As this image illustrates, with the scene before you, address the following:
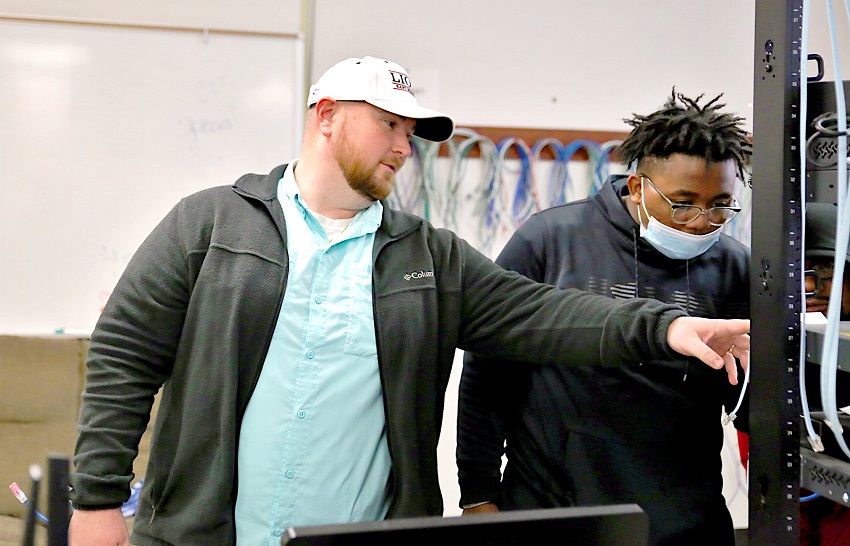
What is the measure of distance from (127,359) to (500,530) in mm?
945

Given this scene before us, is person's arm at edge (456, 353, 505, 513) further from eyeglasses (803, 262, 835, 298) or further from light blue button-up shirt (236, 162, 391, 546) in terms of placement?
eyeglasses (803, 262, 835, 298)

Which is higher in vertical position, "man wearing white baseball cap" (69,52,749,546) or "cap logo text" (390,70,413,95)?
"cap logo text" (390,70,413,95)

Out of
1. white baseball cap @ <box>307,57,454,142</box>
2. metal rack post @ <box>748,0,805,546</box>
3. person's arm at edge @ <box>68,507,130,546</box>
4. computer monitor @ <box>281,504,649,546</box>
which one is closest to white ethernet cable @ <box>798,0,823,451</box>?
metal rack post @ <box>748,0,805,546</box>

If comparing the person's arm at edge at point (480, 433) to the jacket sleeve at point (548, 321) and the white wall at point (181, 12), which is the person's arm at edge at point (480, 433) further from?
the white wall at point (181, 12)

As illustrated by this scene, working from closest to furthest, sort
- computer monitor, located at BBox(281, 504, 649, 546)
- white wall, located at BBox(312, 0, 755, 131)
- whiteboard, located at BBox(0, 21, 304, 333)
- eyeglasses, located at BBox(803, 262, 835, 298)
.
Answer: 1. computer monitor, located at BBox(281, 504, 649, 546)
2. eyeglasses, located at BBox(803, 262, 835, 298)
3. whiteboard, located at BBox(0, 21, 304, 333)
4. white wall, located at BBox(312, 0, 755, 131)

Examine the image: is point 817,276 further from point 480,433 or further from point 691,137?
point 480,433

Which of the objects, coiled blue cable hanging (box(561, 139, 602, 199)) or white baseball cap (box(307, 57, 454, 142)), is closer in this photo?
white baseball cap (box(307, 57, 454, 142))

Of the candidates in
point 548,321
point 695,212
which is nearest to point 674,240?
point 695,212

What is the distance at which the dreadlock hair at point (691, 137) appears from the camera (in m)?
1.57

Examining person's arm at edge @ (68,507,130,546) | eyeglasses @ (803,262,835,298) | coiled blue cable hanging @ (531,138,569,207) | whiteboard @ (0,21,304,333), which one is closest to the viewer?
eyeglasses @ (803,262,835,298)

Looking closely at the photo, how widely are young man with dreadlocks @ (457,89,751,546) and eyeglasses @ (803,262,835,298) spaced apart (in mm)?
466

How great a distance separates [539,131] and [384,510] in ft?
5.90

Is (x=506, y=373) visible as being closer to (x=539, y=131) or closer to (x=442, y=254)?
(x=442, y=254)

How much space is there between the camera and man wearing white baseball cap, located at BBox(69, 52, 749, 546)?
136cm
